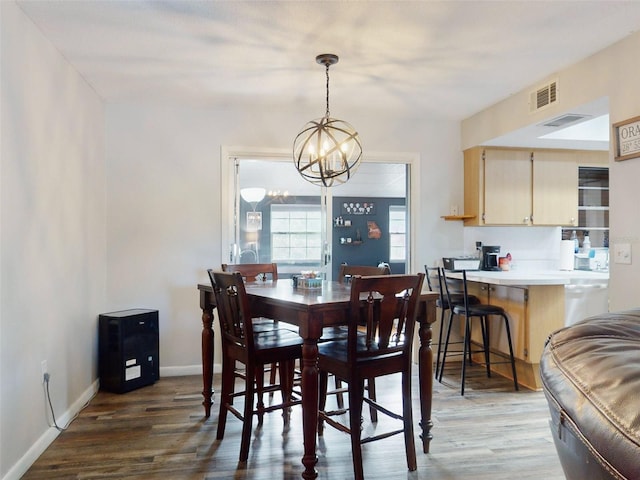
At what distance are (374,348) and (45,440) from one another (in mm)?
1896

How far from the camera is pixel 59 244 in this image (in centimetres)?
280

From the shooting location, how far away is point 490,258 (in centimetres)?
437

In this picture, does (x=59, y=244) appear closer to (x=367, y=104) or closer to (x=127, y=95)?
(x=127, y=95)

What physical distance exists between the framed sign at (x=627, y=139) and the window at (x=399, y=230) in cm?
208

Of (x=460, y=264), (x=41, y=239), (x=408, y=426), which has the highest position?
(x=41, y=239)

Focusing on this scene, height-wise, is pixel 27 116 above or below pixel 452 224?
above

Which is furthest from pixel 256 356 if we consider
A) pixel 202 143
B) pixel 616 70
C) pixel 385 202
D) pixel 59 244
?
pixel 385 202

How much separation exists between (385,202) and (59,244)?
12.4 feet

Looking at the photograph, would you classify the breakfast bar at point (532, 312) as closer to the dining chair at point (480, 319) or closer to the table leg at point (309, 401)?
the dining chair at point (480, 319)

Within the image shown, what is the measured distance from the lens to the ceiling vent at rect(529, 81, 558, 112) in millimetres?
3234

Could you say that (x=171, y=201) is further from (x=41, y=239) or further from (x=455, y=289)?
(x=455, y=289)

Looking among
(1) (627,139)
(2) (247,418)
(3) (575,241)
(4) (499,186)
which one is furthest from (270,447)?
(3) (575,241)

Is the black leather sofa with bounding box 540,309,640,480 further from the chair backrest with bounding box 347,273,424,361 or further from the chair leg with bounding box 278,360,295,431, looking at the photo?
the chair leg with bounding box 278,360,295,431

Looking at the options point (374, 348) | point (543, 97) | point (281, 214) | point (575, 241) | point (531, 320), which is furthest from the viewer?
point (575, 241)
